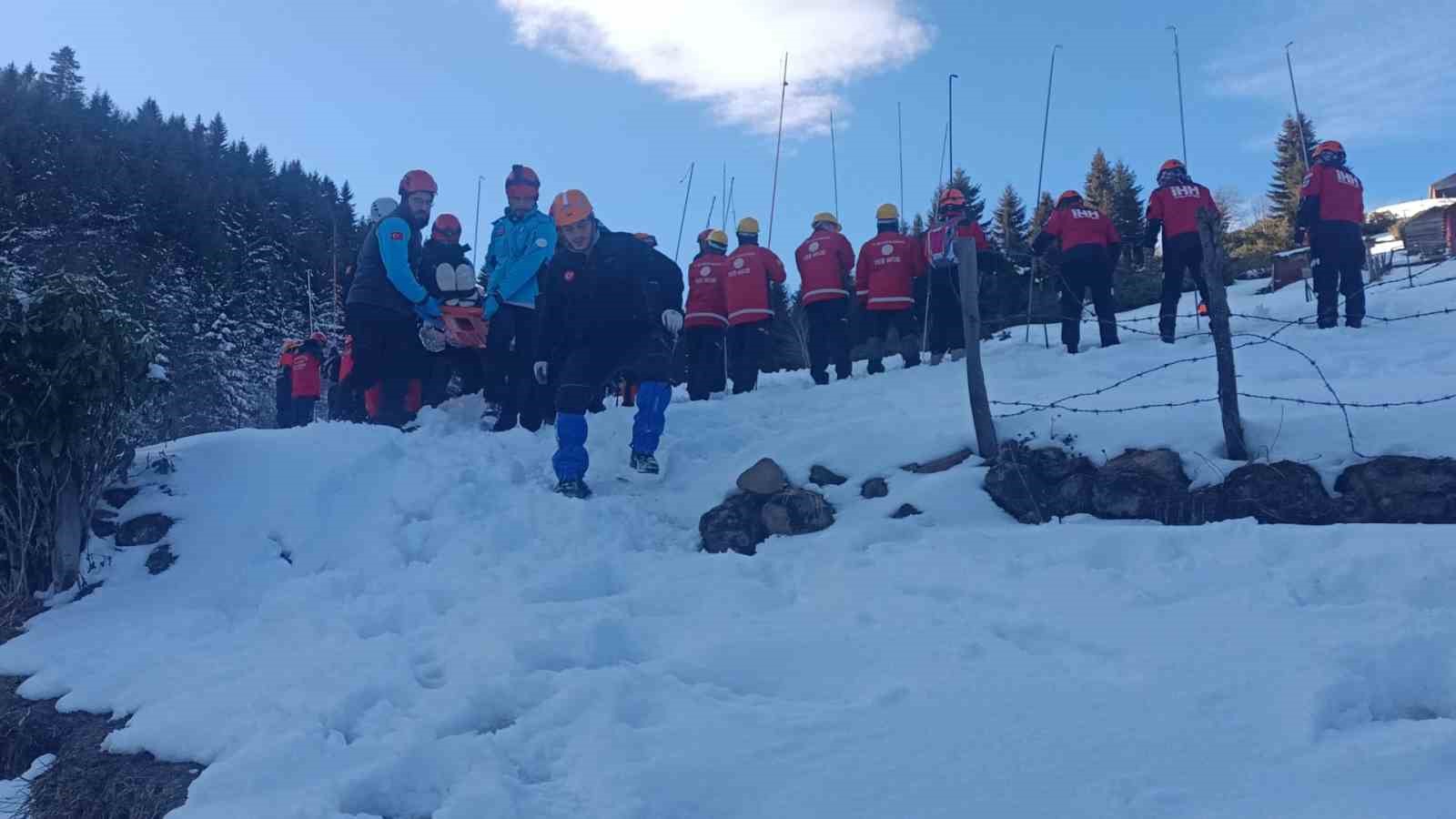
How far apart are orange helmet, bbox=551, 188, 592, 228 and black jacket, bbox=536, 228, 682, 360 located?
0.20 meters

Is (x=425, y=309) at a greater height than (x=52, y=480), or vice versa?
(x=425, y=309)

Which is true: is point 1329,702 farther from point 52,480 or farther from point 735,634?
point 52,480

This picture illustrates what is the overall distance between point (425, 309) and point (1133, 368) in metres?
5.60

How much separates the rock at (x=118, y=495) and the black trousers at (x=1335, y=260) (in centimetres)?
940

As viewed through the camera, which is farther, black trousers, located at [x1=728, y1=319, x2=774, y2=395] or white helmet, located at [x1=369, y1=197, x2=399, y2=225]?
black trousers, located at [x1=728, y1=319, x2=774, y2=395]

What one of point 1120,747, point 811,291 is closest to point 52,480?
point 1120,747

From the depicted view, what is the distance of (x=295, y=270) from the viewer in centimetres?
3700

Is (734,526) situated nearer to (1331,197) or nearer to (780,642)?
(780,642)

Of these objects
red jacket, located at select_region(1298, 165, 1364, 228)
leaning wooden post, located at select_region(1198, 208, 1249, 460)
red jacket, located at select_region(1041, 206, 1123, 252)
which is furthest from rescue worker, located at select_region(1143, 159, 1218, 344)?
leaning wooden post, located at select_region(1198, 208, 1249, 460)

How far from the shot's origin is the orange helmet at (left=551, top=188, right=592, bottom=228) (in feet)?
21.0

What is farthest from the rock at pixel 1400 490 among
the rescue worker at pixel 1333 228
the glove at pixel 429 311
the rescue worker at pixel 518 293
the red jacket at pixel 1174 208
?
the glove at pixel 429 311

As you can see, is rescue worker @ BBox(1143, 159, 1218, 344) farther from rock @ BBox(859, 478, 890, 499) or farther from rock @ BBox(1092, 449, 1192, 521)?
rock @ BBox(859, 478, 890, 499)

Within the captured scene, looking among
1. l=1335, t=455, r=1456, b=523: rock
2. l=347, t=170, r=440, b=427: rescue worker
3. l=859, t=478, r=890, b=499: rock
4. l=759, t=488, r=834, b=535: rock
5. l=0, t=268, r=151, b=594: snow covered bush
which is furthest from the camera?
l=347, t=170, r=440, b=427: rescue worker

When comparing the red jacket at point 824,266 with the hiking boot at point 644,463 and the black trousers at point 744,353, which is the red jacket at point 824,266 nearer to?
the black trousers at point 744,353
